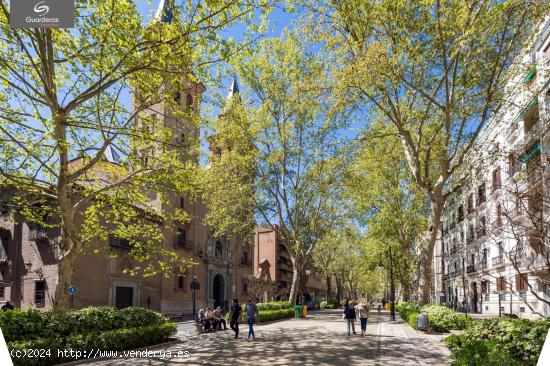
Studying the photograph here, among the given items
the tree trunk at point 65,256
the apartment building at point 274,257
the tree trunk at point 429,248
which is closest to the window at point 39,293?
the tree trunk at point 65,256

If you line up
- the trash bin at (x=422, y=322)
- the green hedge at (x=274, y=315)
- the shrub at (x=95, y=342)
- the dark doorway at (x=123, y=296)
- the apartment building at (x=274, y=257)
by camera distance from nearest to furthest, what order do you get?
the shrub at (x=95, y=342), the trash bin at (x=422, y=322), the green hedge at (x=274, y=315), the dark doorway at (x=123, y=296), the apartment building at (x=274, y=257)

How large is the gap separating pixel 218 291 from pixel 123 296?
17.7 meters

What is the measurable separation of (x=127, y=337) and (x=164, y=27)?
31.4 feet

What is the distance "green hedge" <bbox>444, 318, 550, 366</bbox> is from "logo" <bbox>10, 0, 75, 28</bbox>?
9.25 meters

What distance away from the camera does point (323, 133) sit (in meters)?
27.5

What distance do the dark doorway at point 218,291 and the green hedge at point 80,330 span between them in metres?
32.4

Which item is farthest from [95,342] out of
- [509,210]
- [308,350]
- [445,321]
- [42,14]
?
[445,321]

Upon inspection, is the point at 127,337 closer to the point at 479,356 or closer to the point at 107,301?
the point at 479,356

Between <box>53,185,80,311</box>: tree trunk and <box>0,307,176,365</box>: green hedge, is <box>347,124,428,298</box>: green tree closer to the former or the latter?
<box>0,307,176,365</box>: green hedge

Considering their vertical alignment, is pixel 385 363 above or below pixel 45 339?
below

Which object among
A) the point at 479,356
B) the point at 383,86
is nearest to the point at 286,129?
the point at 383,86

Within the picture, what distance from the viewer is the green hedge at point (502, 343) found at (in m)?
7.61

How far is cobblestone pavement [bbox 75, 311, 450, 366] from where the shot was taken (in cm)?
1209

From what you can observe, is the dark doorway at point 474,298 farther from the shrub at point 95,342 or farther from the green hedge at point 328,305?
the shrub at point 95,342
